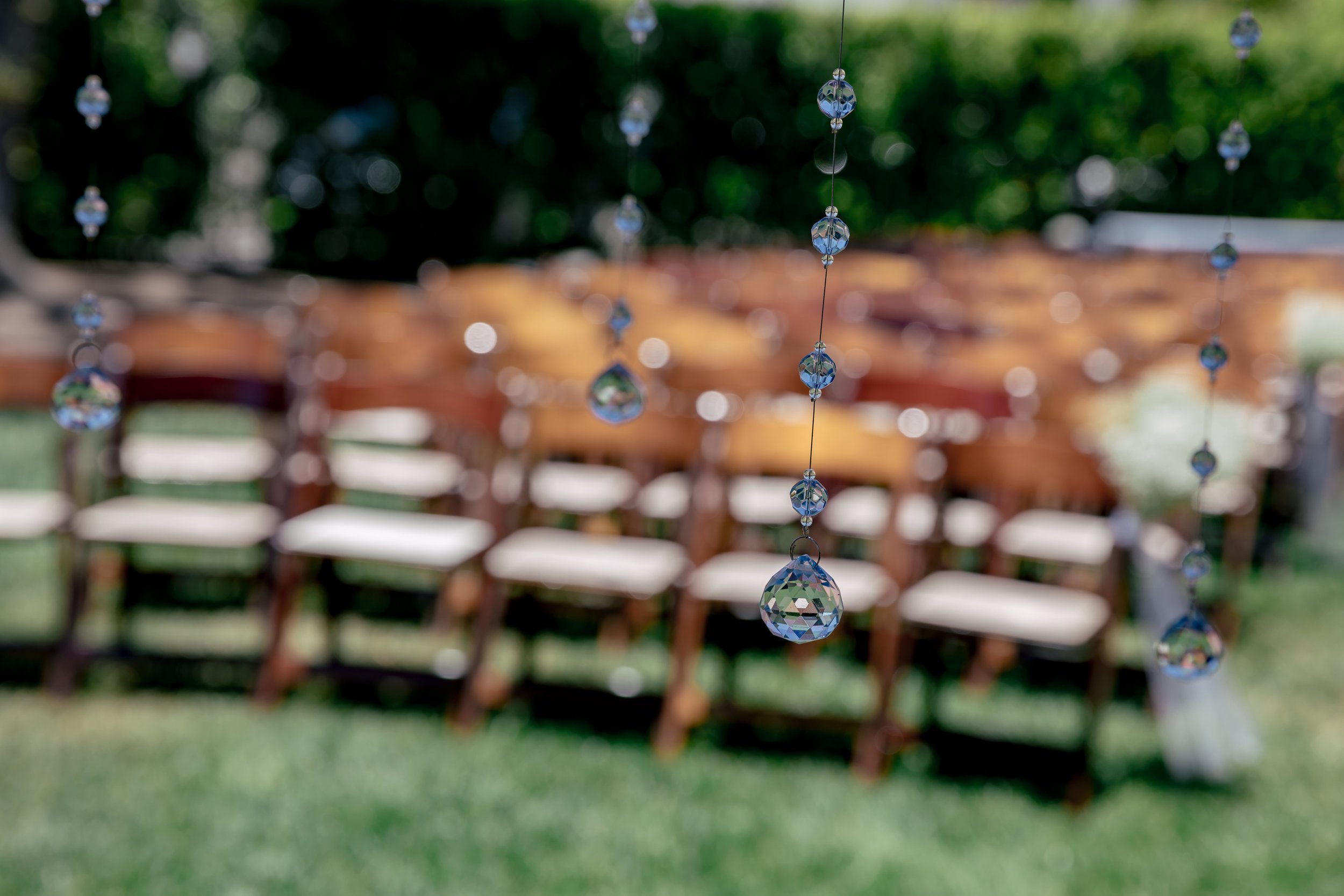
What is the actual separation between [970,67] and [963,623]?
15.0 m

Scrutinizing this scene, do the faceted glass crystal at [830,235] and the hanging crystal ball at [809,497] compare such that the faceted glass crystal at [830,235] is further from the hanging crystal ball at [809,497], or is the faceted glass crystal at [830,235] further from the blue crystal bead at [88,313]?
the blue crystal bead at [88,313]

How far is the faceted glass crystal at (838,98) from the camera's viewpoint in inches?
37.3

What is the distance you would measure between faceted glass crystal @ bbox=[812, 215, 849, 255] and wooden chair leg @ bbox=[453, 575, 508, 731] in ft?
12.0

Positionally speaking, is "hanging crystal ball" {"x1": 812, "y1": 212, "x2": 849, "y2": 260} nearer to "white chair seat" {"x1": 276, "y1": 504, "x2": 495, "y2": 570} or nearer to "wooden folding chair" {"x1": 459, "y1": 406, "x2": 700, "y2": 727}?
"wooden folding chair" {"x1": 459, "y1": 406, "x2": 700, "y2": 727}

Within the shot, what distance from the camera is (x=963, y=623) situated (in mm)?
4160

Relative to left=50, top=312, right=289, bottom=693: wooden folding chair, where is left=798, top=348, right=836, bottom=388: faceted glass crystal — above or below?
above

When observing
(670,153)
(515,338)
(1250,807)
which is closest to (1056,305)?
(515,338)

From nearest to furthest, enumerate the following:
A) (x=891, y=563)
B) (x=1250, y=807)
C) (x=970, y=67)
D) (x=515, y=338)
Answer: (x=1250, y=807) < (x=891, y=563) < (x=515, y=338) < (x=970, y=67)

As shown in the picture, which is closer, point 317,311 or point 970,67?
point 317,311

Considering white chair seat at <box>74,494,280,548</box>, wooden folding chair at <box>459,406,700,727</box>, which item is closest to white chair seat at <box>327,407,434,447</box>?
wooden folding chair at <box>459,406,700,727</box>

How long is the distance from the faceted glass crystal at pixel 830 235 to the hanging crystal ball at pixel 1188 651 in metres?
0.53

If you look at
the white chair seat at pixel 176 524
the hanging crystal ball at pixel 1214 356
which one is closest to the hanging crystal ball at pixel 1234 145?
the hanging crystal ball at pixel 1214 356

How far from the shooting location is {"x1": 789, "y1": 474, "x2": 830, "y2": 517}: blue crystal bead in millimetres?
988

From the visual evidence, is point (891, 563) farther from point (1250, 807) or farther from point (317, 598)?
point (317, 598)
